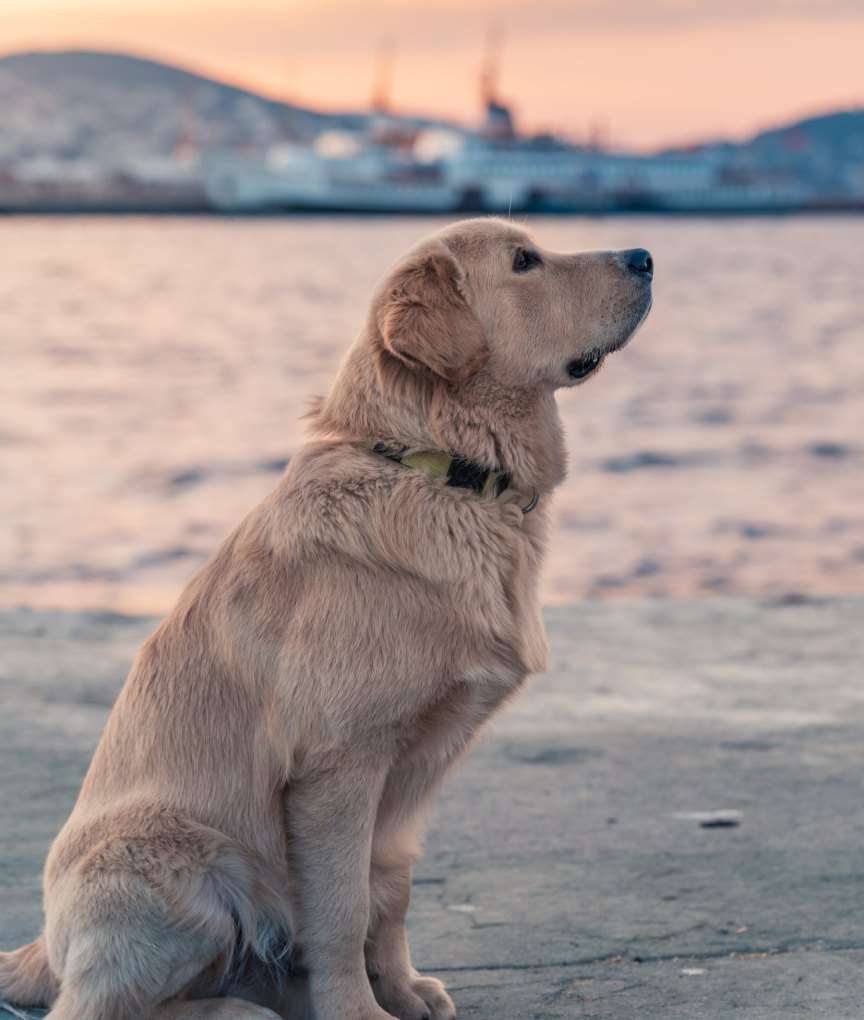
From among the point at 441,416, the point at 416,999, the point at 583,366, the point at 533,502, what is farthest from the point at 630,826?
the point at 441,416

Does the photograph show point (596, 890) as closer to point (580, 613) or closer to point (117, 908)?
point (117, 908)

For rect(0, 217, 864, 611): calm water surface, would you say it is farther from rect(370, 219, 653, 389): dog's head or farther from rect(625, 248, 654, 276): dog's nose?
rect(625, 248, 654, 276): dog's nose

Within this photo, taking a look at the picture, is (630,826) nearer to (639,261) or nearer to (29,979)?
(639,261)

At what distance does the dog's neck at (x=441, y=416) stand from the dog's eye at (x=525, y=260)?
31cm

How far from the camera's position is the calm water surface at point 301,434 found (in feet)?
33.7

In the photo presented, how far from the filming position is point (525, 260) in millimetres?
3312

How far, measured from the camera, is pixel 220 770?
113 inches

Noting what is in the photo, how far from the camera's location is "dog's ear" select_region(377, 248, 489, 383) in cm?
301

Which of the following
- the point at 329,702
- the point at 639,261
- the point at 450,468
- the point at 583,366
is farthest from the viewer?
the point at 639,261

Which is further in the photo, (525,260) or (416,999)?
(525,260)

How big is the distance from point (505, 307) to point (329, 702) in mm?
1054

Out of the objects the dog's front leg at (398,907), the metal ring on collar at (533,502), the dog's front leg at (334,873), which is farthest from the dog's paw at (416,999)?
the metal ring on collar at (533,502)

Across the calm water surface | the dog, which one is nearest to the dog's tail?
the dog

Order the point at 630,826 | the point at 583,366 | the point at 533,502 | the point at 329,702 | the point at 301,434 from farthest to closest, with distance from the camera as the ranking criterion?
1. the point at 630,826
2. the point at 301,434
3. the point at 583,366
4. the point at 533,502
5. the point at 329,702
